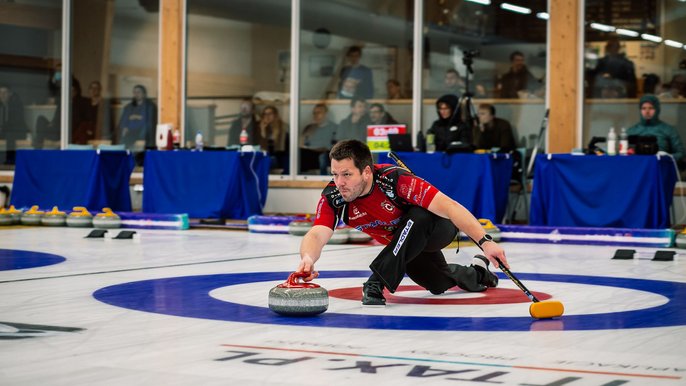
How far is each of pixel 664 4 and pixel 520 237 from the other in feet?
13.9

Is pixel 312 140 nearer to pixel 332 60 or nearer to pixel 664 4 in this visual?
pixel 332 60

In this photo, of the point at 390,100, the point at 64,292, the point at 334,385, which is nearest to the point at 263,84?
the point at 390,100

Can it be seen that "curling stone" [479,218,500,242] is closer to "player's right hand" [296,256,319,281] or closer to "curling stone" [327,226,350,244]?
"curling stone" [327,226,350,244]

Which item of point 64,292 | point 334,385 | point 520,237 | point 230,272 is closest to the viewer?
point 334,385

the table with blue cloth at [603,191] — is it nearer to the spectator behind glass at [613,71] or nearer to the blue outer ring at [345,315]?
the spectator behind glass at [613,71]

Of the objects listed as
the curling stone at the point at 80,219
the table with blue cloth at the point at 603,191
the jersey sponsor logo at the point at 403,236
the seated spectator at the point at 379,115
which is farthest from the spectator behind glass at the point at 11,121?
the jersey sponsor logo at the point at 403,236

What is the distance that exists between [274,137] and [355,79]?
1.46m

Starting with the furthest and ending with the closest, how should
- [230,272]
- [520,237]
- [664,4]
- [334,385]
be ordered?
[664,4] < [520,237] < [230,272] < [334,385]

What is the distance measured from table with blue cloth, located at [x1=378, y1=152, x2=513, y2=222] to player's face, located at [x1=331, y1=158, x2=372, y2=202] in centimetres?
580

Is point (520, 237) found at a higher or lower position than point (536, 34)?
lower

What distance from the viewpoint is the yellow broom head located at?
14.9 ft

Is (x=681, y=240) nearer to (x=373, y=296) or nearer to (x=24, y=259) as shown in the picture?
(x=373, y=296)

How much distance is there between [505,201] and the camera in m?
10.8

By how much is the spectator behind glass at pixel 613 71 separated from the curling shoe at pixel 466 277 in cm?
773
